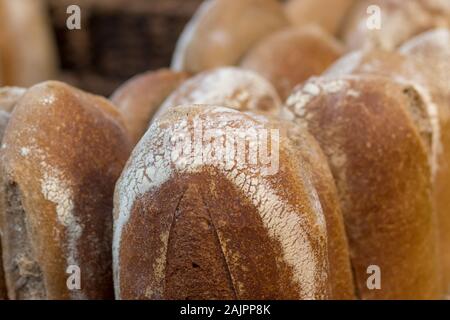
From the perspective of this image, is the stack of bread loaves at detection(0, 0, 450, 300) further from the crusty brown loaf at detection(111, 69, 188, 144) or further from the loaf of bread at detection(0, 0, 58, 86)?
the loaf of bread at detection(0, 0, 58, 86)

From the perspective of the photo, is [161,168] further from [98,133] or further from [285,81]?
[285,81]

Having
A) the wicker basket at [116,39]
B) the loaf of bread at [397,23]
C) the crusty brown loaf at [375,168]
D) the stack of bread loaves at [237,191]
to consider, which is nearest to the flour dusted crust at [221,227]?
the stack of bread loaves at [237,191]

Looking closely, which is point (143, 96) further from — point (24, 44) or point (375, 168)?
point (24, 44)

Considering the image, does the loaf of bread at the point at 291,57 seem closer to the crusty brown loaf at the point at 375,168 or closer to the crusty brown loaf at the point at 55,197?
the crusty brown loaf at the point at 375,168

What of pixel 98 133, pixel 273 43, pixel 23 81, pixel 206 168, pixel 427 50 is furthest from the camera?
pixel 23 81

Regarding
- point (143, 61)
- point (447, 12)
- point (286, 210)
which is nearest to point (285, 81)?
point (447, 12)

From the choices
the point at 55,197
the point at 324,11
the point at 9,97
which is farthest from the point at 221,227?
the point at 324,11

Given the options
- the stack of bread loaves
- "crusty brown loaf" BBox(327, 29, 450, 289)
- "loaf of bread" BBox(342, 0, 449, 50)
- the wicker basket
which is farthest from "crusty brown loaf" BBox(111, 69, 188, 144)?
the wicker basket
